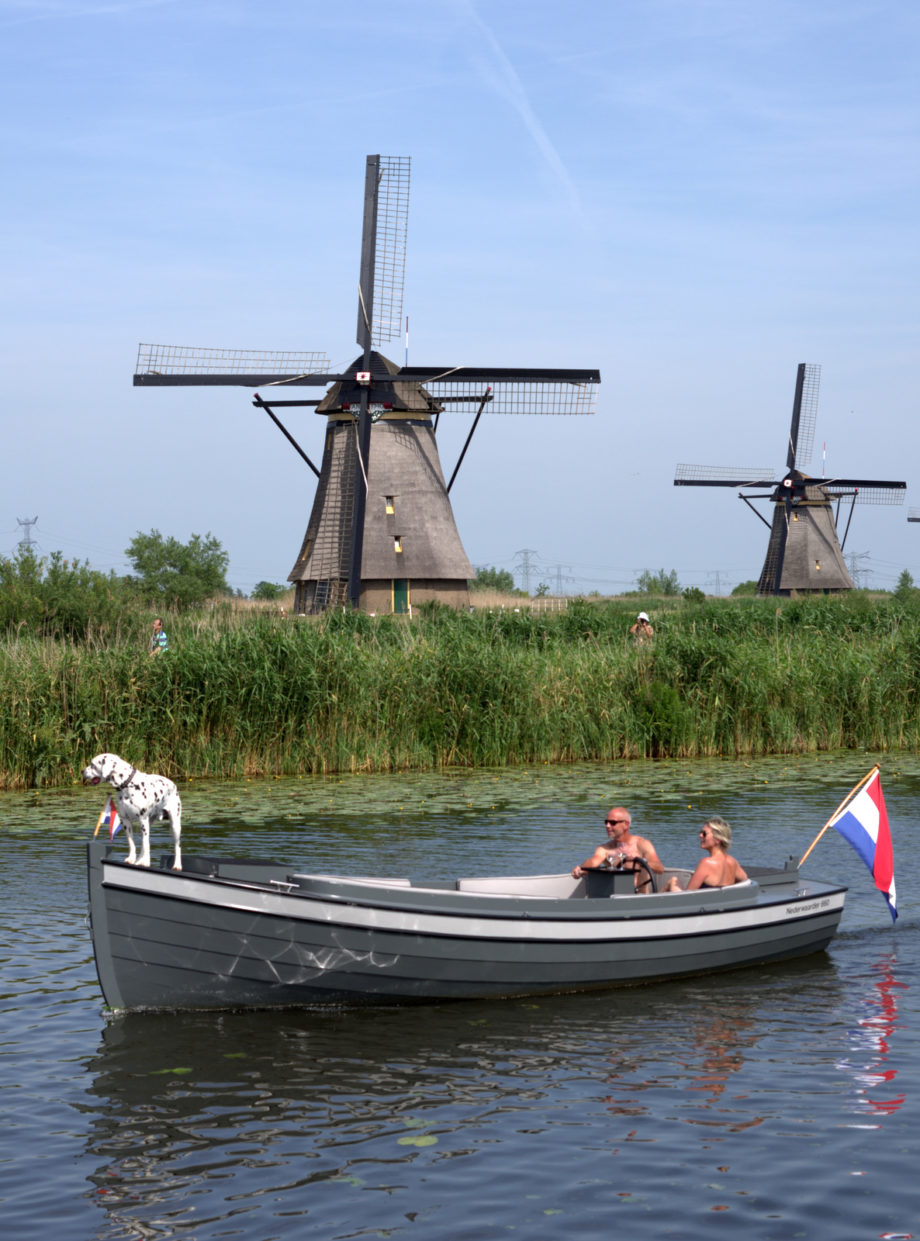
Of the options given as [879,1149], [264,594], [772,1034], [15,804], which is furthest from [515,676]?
[264,594]

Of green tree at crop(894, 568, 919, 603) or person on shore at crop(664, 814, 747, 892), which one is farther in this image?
green tree at crop(894, 568, 919, 603)

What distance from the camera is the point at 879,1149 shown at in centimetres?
628

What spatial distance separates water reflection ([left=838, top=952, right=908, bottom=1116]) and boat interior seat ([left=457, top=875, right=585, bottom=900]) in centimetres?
219

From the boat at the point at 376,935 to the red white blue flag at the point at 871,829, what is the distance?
1.05 m

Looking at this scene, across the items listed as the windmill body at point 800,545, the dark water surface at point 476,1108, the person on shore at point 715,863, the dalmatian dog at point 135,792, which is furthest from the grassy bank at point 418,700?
the windmill body at point 800,545

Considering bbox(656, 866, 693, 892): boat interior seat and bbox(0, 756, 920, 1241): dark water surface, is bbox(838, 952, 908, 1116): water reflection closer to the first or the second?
bbox(0, 756, 920, 1241): dark water surface

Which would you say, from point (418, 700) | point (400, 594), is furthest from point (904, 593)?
point (418, 700)

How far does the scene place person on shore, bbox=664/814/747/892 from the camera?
966cm

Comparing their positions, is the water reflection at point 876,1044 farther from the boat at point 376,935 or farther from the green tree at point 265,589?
the green tree at point 265,589

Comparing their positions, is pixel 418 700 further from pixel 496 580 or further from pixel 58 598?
pixel 496 580

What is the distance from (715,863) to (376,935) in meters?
2.76

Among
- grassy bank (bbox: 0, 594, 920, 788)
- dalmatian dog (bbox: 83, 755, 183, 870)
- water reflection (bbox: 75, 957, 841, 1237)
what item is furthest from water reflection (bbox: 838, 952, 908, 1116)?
grassy bank (bbox: 0, 594, 920, 788)

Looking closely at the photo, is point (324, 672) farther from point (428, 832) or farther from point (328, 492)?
point (328, 492)

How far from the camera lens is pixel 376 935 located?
334 inches
